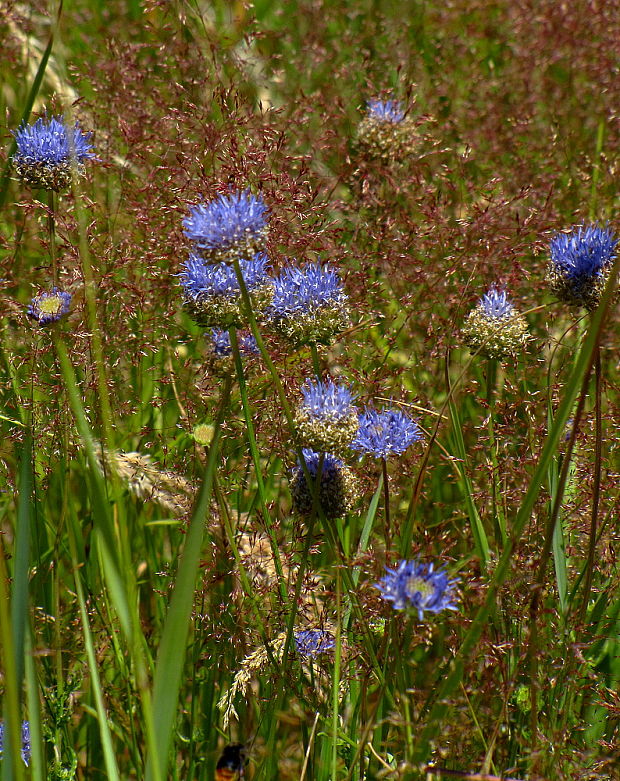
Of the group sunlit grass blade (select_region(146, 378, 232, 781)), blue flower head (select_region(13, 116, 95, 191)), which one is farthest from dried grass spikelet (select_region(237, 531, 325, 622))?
blue flower head (select_region(13, 116, 95, 191))

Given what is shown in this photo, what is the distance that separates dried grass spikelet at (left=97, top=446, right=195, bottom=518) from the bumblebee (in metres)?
0.50

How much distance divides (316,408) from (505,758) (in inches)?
26.5

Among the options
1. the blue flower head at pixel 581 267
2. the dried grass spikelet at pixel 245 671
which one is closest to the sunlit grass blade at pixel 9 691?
the dried grass spikelet at pixel 245 671

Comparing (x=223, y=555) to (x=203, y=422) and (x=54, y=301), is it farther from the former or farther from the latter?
(x=54, y=301)

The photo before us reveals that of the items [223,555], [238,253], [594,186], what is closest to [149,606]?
[223,555]

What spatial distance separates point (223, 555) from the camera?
169 centimetres

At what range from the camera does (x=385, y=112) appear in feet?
7.69

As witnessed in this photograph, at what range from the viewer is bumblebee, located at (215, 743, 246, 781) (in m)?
1.29

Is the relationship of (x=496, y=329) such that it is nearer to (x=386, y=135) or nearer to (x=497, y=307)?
(x=497, y=307)

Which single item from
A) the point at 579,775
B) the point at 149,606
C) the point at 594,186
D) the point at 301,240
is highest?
the point at 594,186

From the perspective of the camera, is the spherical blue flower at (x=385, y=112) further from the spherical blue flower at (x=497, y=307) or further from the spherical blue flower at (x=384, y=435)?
the spherical blue flower at (x=384, y=435)

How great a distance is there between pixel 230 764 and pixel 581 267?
1008 mm

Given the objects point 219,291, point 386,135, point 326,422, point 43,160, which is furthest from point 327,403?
point 386,135

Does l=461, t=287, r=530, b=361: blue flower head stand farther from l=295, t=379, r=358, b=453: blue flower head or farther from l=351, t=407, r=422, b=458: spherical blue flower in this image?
l=295, t=379, r=358, b=453: blue flower head
